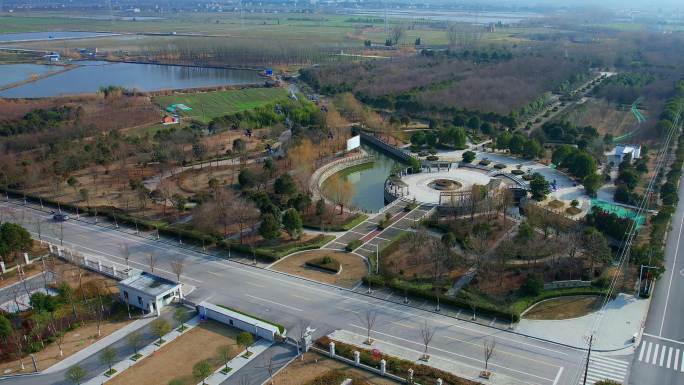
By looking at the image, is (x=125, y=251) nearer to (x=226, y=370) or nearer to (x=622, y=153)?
(x=226, y=370)

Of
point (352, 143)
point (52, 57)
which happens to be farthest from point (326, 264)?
point (52, 57)

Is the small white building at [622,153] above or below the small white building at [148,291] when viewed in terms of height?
above

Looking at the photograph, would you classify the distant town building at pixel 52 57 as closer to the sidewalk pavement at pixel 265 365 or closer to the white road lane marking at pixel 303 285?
the white road lane marking at pixel 303 285

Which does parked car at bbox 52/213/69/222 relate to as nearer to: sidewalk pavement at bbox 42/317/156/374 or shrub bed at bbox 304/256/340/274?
sidewalk pavement at bbox 42/317/156/374

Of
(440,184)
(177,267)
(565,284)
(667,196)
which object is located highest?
(667,196)

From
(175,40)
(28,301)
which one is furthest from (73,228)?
(175,40)

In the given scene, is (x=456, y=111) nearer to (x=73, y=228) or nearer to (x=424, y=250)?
(x=424, y=250)

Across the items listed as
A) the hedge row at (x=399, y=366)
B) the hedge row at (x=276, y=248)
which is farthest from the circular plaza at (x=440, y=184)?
the hedge row at (x=399, y=366)
